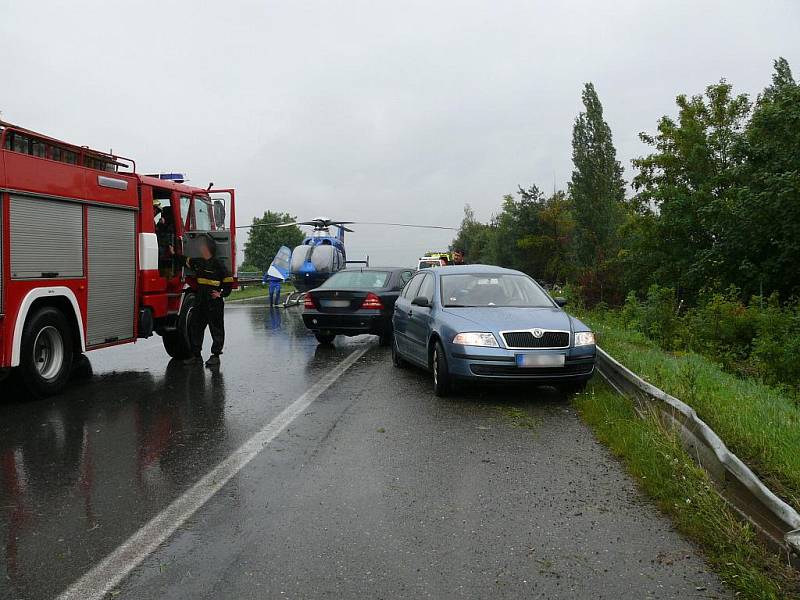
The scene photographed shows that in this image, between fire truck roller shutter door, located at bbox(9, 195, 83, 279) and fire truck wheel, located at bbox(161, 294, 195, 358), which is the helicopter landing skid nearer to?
fire truck wheel, located at bbox(161, 294, 195, 358)

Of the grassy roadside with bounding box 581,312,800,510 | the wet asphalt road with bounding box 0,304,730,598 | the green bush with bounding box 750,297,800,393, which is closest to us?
the wet asphalt road with bounding box 0,304,730,598

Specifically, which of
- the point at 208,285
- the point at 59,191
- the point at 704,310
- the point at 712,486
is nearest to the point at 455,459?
the point at 712,486

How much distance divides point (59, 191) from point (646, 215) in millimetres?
34189

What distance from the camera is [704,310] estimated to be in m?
16.8

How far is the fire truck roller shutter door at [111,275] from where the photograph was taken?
936 centimetres

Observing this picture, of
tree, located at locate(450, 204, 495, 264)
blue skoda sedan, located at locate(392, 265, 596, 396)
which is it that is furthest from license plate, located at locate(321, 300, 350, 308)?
tree, located at locate(450, 204, 495, 264)

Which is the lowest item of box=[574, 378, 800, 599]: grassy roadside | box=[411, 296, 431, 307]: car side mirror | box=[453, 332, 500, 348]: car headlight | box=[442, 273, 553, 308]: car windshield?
box=[574, 378, 800, 599]: grassy roadside

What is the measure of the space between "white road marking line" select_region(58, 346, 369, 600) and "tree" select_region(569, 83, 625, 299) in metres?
A: 52.3

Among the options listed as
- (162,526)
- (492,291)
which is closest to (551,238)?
(492,291)

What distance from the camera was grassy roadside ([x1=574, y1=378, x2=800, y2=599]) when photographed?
345 centimetres

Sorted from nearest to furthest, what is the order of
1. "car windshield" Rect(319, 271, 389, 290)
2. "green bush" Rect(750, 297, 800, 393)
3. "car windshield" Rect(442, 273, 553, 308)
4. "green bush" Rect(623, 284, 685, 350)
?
"car windshield" Rect(442, 273, 553, 308) → "green bush" Rect(750, 297, 800, 393) → "car windshield" Rect(319, 271, 389, 290) → "green bush" Rect(623, 284, 685, 350)

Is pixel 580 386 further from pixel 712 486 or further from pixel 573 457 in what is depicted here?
pixel 712 486

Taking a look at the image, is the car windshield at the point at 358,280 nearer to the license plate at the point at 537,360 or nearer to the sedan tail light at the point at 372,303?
the sedan tail light at the point at 372,303

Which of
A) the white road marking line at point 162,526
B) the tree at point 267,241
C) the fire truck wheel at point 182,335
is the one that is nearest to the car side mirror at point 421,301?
the white road marking line at point 162,526
